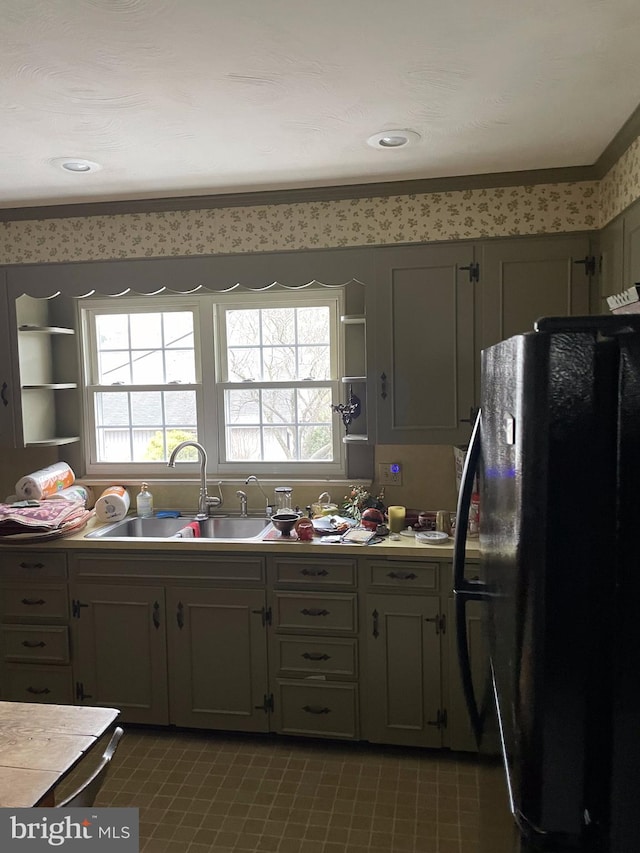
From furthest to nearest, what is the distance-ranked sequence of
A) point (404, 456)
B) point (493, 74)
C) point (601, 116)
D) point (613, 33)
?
point (404, 456) < point (601, 116) < point (493, 74) < point (613, 33)

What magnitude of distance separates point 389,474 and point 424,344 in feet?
2.36

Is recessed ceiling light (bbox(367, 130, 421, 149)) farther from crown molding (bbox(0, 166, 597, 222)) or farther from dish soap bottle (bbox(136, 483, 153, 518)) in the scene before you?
dish soap bottle (bbox(136, 483, 153, 518))

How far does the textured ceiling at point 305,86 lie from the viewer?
1604mm

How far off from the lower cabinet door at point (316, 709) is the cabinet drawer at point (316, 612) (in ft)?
0.81

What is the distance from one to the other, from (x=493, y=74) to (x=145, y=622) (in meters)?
2.56

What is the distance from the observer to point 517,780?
77 cm

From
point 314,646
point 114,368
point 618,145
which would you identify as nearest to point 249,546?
point 314,646

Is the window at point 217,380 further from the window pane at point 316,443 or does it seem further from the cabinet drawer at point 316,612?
the cabinet drawer at point 316,612

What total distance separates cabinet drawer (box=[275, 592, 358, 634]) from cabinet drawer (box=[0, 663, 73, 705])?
41.8 inches

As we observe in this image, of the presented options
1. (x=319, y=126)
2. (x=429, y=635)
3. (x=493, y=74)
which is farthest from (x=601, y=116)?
(x=429, y=635)

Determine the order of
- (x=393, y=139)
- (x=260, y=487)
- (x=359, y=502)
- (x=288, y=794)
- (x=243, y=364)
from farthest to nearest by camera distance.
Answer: (x=243, y=364) < (x=260, y=487) < (x=359, y=502) < (x=288, y=794) < (x=393, y=139)

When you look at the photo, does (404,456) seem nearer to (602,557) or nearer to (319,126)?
(319,126)

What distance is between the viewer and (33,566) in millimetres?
3062

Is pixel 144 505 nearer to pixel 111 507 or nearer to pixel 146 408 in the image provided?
pixel 111 507
